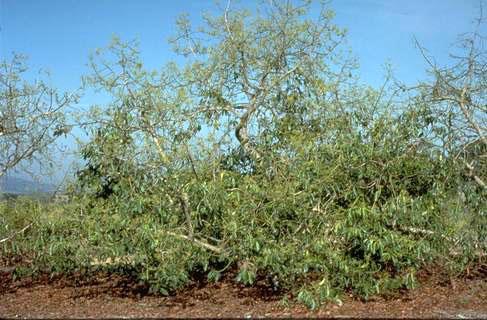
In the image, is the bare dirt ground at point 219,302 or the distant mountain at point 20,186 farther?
the distant mountain at point 20,186

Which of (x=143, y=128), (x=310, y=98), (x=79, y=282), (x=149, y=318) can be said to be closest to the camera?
(x=149, y=318)

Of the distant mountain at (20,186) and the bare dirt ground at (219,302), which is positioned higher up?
the distant mountain at (20,186)

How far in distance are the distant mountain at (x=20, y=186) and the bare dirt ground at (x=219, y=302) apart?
1.35 m

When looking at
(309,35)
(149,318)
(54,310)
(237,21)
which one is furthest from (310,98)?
(54,310)

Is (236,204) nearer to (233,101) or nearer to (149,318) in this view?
(149,318)

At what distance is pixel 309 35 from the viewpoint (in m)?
7.74

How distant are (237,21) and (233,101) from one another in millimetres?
1072

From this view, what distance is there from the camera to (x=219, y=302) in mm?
6684

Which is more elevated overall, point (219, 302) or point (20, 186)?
point (20, 186)

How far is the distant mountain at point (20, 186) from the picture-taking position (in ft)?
24.8

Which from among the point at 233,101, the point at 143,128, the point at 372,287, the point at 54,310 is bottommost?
the point at 54,310

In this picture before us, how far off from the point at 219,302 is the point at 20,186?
10.3 feet

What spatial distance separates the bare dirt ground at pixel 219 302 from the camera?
19.6 feet

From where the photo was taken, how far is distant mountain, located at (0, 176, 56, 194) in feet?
24.8
